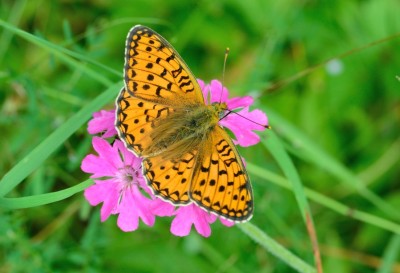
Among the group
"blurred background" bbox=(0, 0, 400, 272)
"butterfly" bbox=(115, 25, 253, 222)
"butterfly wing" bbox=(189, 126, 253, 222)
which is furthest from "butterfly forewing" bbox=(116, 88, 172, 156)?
"blurred background" bbox=(0, 0, 400, 272)

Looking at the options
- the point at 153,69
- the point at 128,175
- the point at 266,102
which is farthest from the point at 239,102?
the point at 266,102

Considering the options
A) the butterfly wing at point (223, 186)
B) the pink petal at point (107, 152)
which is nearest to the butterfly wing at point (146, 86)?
the pink petal at point (107, 152)

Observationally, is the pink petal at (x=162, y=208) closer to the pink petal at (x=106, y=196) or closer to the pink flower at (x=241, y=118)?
the pink petal at (x=106, y=196)

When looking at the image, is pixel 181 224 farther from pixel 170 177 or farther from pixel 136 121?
pixel 136 121

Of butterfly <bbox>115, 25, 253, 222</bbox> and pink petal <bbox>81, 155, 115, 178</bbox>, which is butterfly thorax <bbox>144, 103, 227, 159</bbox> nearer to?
butterfly <bbox>115, 25, 253, 222</bbox>

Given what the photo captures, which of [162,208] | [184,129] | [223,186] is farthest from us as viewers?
[184,129]
